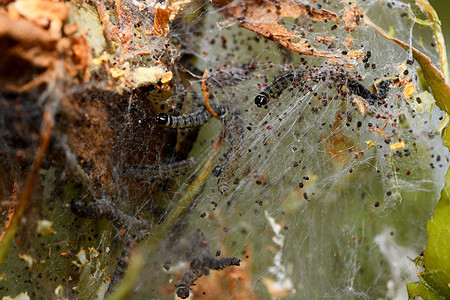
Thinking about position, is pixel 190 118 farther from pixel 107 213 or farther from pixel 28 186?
pixel 28 186

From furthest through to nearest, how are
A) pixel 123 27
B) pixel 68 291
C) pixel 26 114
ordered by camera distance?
pixel 68 291 → pixel 123 27 → pixel 26 114

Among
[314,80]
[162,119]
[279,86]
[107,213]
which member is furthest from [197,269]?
[314,80]

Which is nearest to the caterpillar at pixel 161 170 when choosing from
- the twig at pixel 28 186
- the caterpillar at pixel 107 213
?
the caterpillar at pixel 107 213

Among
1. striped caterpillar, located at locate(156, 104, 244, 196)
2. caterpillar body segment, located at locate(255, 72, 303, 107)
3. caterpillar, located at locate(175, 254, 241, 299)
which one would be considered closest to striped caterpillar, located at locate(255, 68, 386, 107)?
caterpillar body segment, located at locate(255, 72, 303, 107)

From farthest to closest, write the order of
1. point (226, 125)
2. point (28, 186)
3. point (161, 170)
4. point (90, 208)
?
point (226, 125) → point (161, 170) → point (90, 208) → point (28, 186)

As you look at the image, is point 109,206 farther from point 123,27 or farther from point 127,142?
point 123,27

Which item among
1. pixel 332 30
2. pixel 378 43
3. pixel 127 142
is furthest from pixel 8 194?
pixel 378 43
